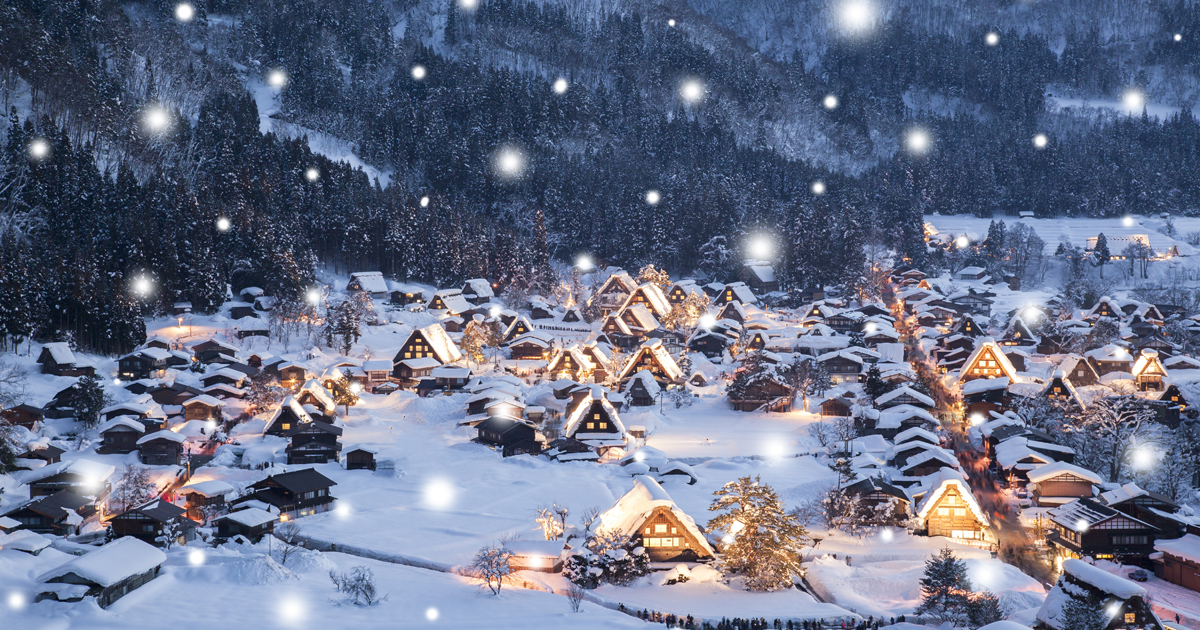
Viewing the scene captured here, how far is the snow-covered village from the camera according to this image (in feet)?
77.6

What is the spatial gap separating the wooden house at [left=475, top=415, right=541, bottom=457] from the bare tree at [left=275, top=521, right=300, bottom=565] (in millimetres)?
10459

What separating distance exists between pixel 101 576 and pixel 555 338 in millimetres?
38693

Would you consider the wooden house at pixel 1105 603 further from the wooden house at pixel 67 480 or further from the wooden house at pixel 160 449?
the wooden house at pixel 160 449

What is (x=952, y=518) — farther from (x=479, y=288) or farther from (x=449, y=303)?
(x=479, y=288)

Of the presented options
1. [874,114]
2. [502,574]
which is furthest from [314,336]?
[874,114]

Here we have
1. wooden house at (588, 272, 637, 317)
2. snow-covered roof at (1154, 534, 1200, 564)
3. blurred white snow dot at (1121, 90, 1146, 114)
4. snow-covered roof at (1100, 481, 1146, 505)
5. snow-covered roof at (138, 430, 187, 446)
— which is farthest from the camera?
blurred white snow dot at (1121, 90, 1146, 114)

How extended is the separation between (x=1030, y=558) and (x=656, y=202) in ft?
199

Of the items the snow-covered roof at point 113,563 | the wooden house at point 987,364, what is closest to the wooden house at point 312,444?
the snow-covered roof at point 113,563

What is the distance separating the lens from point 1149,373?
44031 mm

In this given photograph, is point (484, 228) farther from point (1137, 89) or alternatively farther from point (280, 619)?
point (1137, 89)

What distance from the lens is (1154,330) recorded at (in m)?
57.0

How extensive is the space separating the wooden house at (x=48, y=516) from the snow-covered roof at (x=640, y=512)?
643 inches

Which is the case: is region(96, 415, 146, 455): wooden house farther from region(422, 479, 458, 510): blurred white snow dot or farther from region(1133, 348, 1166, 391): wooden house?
region(1133, 348, 1166, 391): wooden house

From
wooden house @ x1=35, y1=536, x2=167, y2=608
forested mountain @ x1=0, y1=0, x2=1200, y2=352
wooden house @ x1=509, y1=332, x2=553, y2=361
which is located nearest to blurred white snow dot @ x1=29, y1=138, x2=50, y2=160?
forested mountain @ x1=0, y1=0, x2=1200, y2=352
